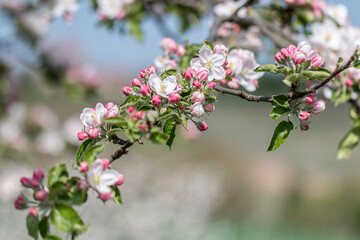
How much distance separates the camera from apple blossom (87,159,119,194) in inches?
32.3

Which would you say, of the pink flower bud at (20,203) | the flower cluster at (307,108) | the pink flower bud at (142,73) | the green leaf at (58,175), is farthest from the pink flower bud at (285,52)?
the pink flower bud at (20,203)

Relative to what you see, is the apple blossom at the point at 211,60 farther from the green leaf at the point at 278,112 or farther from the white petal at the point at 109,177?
the white petal at the point at 109,177

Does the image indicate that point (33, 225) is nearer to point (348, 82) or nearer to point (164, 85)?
point (164, 85)

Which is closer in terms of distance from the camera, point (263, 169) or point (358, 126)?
point (358, 126)

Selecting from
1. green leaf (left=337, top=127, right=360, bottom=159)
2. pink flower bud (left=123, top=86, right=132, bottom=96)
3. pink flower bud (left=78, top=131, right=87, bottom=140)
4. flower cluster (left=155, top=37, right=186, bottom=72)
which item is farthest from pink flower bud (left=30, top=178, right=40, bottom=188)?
green leaf (left=337, top=127, right=360, bottom=159)

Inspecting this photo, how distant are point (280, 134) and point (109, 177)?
0.38 metres

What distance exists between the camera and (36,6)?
2.52 m

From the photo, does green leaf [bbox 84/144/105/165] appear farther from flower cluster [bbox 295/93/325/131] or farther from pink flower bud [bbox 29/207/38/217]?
flower cluster [bbox 295/93/325/131]

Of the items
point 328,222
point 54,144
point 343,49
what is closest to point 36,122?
point 54,144

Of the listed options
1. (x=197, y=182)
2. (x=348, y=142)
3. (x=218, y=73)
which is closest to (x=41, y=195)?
(x=218, y=73)

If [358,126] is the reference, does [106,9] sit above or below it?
above

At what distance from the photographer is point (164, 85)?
34.9 inches

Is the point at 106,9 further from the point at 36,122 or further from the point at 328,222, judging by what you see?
the point at 328,222

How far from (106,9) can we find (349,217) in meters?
5.97
